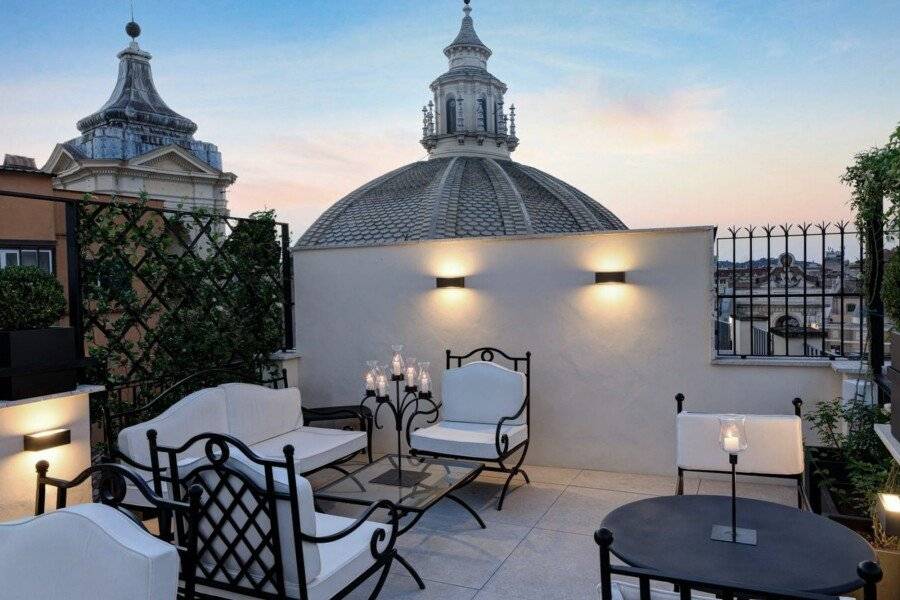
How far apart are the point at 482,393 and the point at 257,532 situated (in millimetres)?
2871

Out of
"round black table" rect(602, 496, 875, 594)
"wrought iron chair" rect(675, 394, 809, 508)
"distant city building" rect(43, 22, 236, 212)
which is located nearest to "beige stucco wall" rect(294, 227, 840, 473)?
"wrought iron chair" rect(675, 394, 809, 508)

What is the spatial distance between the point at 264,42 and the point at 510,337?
19.1 feet

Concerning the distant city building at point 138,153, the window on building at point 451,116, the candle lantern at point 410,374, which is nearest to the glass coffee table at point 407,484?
the candle lantern at point 410,374

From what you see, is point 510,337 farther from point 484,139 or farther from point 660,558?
point 484,139

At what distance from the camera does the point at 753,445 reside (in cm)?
342

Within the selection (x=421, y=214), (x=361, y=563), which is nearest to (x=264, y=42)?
(x=361, y=563)

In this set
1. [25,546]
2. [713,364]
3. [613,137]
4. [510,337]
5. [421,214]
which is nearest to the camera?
[25,546]

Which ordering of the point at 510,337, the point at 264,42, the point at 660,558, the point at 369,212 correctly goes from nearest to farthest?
the point at 660,558 < the point at 510,337 < the point at 264,42 < the point at 369,212

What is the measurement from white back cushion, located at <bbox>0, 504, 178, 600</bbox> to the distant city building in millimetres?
16343

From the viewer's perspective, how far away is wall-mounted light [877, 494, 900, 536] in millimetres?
2613

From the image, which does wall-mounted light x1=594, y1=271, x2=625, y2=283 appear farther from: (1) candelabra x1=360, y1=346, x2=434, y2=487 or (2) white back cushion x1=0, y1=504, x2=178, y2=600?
(2) white back cushion x1=0, y1=504, x2=178, y2=600

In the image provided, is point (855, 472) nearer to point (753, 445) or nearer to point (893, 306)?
point (753, 445)

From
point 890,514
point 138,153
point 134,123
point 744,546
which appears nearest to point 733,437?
point 744,546

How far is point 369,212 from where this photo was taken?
23562 millimetres
